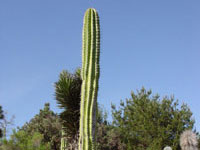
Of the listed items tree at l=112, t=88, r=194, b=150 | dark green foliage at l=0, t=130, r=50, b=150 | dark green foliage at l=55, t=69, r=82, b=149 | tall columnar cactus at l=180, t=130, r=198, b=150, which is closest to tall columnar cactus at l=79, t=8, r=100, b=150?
dark green foliage at l=55, t=69, r=82, b=149

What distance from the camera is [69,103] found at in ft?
30.1

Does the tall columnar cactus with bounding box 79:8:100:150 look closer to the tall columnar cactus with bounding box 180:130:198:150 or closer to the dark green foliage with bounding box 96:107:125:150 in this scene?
the tall columnar cactus with bounding box 180:130:198:150

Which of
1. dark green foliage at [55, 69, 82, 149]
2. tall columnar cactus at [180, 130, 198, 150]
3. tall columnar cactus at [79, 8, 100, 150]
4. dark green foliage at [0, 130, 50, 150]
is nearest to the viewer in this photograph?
tall columnar cactus at [79, 8, 100, 150]

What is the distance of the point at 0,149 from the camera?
14.0 m

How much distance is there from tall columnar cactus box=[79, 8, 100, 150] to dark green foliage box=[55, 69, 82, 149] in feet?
4.15

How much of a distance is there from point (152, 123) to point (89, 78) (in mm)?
14111

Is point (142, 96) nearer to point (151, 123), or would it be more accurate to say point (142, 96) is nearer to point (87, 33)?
point (151, 123)

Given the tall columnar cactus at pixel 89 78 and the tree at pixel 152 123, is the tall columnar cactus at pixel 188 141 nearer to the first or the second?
the tree at pixel 152 123

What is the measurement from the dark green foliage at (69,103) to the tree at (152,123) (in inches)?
486

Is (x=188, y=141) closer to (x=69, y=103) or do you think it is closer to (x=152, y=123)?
(x=152, y=123)

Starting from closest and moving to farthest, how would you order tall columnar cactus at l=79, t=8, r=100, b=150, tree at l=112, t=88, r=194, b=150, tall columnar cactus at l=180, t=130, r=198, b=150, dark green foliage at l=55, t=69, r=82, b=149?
tall columnar cactus at l=79, t=8, r=100, b=150, dark green foliage at l=55, t=69, r=82, b=149, tall columnar cactus at l=180, t=130, r=198, b=150, tree at l=112, t=88, r=194, b=150

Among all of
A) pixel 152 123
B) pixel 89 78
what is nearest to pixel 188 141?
pixel 152 123

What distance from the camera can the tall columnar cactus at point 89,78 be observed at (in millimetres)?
7438

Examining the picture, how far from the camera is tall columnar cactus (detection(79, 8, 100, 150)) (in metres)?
7.44
